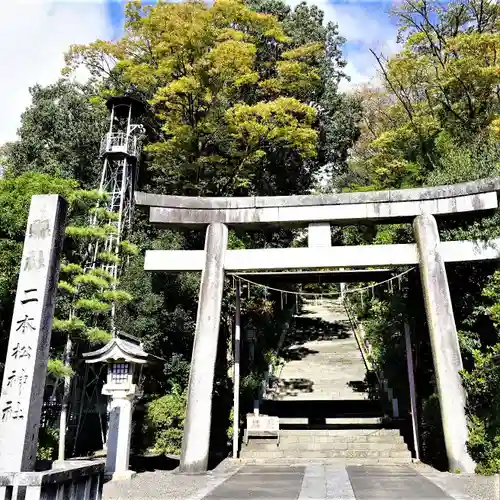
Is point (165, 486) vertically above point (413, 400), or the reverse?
point (413, 400)

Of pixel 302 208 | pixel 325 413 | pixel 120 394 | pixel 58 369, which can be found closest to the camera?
pixel 120 394

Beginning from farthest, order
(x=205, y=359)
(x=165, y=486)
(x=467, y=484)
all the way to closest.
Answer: (x=205, y=359)
(x=165, y=486)
(x=467, y=484)

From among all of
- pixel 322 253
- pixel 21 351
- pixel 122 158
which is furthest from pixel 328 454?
pixel 122 158

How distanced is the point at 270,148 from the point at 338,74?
27.4 feet

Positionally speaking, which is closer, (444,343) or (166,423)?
(444,343)

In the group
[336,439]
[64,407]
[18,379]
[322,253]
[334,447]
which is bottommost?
[334,447]

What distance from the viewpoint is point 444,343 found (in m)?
10.2

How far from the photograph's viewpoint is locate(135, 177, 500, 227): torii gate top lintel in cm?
1133

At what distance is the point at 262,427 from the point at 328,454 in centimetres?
184

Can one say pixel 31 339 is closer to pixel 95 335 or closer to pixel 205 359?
pixel 205 359

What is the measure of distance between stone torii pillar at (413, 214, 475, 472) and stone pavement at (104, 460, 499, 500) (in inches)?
25.5

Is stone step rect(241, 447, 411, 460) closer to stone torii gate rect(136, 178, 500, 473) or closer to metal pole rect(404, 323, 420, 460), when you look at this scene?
metal pole rect(404, 323, 420, 460)

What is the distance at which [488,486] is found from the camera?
792 centimetres

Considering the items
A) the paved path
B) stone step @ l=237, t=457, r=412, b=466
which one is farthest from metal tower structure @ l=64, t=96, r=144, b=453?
the paved path
